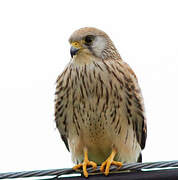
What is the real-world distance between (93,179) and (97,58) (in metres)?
1.66

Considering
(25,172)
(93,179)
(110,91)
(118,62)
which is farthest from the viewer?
(118,62)

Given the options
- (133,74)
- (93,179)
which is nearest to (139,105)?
(133,74)

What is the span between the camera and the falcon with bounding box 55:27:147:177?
4.99 m

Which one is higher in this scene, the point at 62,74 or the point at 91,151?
the point at 62,74

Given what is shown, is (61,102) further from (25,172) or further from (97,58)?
(25,172)

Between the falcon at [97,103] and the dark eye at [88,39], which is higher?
the dark eye at [88,39]

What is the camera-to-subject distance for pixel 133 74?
17.4ft

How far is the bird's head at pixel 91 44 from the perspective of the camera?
5098 millimetres

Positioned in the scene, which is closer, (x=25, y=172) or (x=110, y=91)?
(x=25, y=172)

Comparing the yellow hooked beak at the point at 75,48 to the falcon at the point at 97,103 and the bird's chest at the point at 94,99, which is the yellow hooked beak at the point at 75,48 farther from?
the bird's chest at the point at 94,99

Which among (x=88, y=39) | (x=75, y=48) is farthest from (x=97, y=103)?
(x=88, y=39)

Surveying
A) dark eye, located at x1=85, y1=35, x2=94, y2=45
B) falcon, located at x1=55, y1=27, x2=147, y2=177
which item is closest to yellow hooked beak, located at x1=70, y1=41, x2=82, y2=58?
falcon, located at x1=55, y1=27, x2=147, y2=177

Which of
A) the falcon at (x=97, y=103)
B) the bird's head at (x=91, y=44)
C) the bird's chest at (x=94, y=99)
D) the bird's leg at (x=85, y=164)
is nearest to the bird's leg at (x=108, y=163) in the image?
the falcon at (x=97, y=103)

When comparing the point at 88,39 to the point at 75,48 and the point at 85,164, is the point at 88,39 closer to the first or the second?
the point at 75,48
